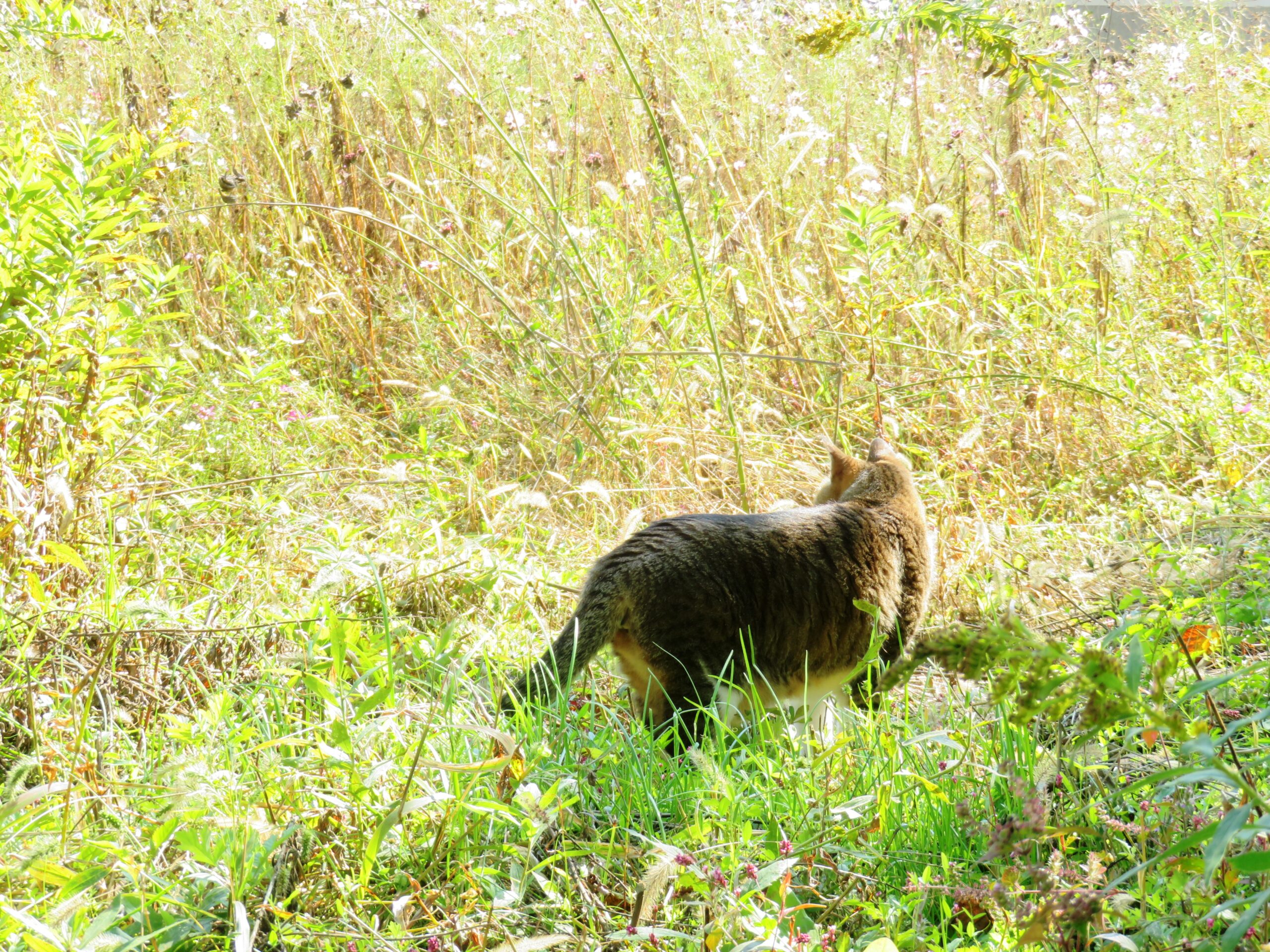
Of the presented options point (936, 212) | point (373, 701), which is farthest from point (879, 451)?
point (373, 701)

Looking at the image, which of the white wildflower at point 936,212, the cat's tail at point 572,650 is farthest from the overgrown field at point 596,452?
the white wildflower at point 936,212

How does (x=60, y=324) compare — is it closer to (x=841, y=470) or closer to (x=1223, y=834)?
(x=841, y=470)

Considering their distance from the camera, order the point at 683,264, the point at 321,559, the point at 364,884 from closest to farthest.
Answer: the point at 364,884 → the point at 321,559 → the point at 683,264

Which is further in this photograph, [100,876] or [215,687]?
[215,687]

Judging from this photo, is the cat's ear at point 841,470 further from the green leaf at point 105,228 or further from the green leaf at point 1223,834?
the green leaf at point 1223,834

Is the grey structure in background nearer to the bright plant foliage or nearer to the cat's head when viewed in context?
the cat's head

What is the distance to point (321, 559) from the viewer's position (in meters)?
2.38

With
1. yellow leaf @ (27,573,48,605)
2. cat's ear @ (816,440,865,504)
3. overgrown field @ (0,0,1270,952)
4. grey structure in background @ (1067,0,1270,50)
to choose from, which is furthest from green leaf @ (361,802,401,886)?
grey structure in background @ (1067,0,1270,50)

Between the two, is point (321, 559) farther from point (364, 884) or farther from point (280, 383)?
point (280, 383)

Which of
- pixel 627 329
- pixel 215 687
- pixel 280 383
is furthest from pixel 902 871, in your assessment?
pixel 280 383

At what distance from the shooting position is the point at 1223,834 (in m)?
0.80

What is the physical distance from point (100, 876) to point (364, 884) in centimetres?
37

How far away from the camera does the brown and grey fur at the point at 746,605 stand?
2514 millimetres

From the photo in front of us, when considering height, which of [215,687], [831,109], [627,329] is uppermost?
[831,109]
